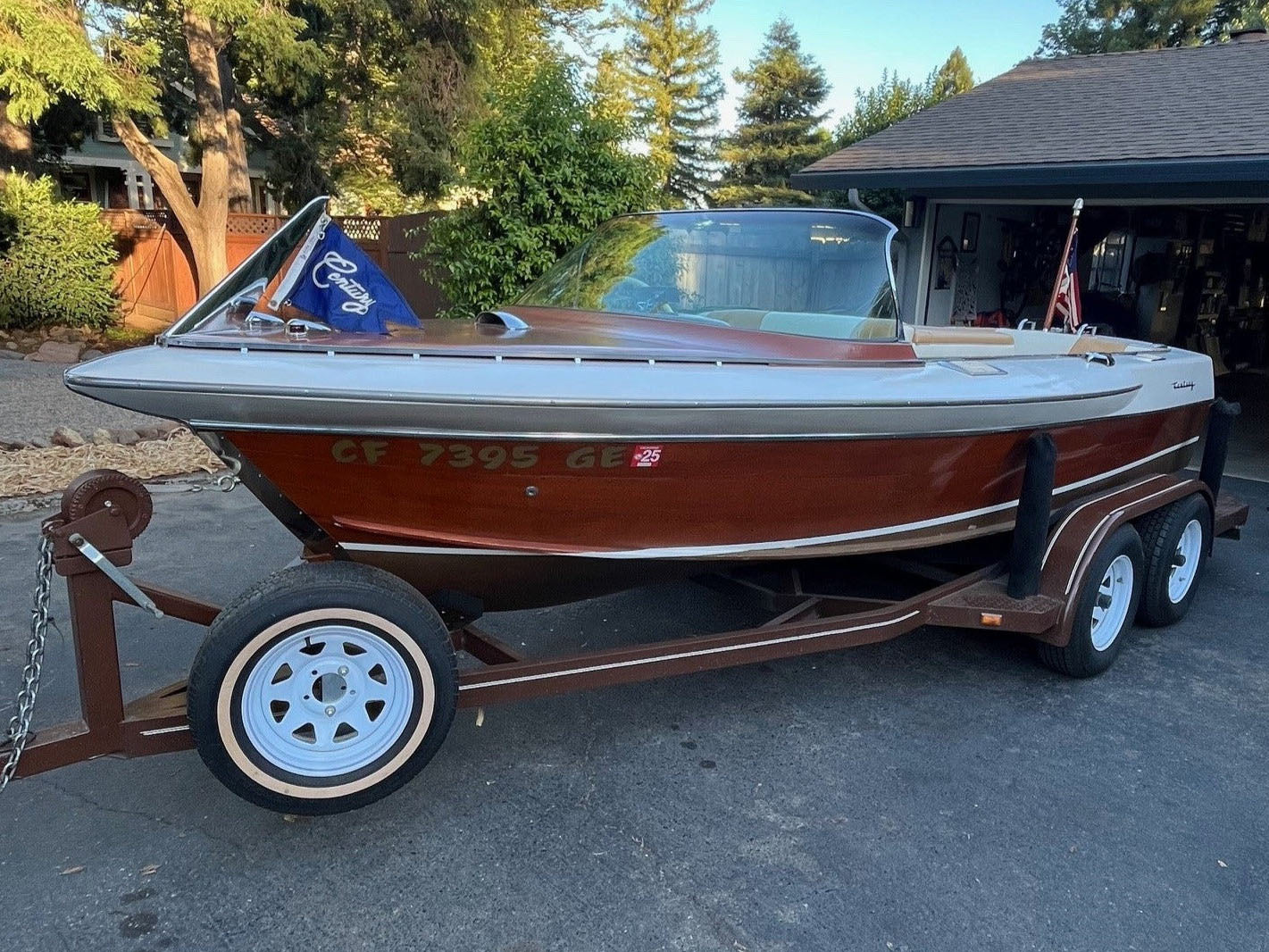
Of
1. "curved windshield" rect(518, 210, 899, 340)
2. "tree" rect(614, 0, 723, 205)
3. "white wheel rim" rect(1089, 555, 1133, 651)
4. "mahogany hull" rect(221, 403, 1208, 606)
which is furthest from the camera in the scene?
"tree" rect(614, 0, 723, 205)

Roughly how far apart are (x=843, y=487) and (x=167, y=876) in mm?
2384

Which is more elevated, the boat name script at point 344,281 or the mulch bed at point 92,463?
the boat name script at point 344,281

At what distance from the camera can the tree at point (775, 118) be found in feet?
108

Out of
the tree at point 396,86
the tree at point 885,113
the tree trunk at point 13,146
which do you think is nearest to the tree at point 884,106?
the tree at point 885,113

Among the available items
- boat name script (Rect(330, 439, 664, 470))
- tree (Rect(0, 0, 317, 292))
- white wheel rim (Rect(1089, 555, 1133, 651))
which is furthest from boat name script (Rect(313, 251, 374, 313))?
tree (Rect(0, 0, 317, 292))

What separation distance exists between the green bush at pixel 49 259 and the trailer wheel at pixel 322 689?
43.0 ft

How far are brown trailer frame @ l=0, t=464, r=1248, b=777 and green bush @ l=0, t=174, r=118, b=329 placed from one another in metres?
12.6

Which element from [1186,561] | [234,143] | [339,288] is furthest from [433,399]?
[234,143]

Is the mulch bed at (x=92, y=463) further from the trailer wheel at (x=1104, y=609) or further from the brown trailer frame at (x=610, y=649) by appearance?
the trailer wheel at (x=1104, y=609)

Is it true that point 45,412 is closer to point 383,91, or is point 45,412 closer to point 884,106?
point 383,91

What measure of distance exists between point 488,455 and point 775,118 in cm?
3441

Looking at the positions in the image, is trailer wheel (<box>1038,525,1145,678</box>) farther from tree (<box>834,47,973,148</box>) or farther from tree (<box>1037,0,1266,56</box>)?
tree (<box>1037,0,1266,56</box>)

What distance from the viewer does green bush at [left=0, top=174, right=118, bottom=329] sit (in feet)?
42.3

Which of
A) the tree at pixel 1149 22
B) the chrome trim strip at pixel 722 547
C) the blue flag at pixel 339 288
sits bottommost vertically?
the chrome trim strip at pixel 722 547
